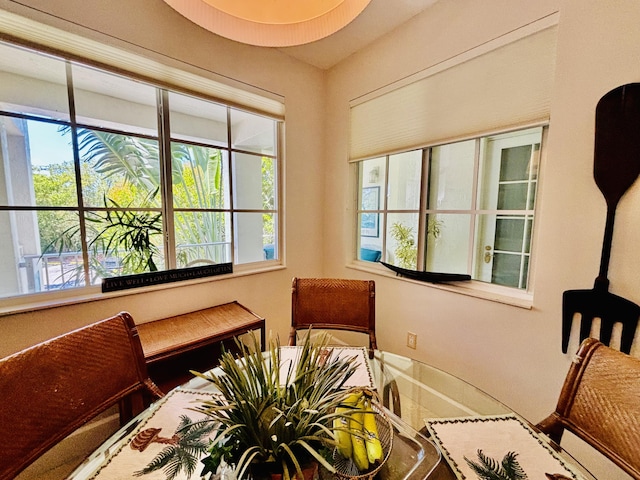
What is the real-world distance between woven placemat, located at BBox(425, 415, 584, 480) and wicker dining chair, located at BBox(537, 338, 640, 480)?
16 centimetres

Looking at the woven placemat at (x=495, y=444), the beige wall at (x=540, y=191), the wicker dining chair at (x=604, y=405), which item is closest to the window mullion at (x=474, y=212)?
the beige wall at (x=540, y=191)

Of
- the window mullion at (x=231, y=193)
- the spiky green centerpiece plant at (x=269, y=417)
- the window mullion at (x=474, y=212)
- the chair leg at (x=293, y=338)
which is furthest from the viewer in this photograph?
Answer: the window mullion at (x=231, y=193)

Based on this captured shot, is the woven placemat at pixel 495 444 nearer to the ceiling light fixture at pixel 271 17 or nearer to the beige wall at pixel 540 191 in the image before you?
the beige wall at pixel 540 191

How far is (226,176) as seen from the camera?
6.48ft

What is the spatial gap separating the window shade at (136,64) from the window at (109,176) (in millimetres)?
62

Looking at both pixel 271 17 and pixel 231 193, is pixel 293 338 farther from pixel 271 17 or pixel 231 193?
pixel 271 17

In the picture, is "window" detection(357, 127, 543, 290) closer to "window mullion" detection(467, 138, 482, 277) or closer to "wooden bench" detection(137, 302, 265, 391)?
"window mullion" detection(467, 138, 482, 277)

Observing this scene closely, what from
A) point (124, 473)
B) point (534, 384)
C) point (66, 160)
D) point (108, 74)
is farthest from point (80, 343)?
point (534, 384)

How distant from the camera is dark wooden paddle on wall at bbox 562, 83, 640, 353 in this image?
103 cm

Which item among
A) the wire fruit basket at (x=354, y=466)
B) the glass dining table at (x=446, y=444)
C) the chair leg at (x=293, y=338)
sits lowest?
the chair leg at (x=293, y=338)

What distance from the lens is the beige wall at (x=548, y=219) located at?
3.55 feet

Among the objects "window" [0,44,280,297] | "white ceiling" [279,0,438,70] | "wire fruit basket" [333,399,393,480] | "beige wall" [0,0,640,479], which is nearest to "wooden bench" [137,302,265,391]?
"beige wall" [0,0,640,479]

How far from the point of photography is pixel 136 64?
4.90 feet

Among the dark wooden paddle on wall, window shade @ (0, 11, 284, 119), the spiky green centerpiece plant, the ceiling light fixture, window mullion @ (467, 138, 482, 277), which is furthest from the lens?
window mullion @ (467, 138, 482, 277)
